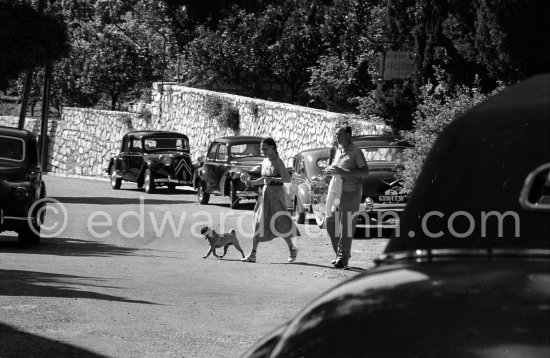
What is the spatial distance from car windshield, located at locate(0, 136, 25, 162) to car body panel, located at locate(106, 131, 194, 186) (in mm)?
16450

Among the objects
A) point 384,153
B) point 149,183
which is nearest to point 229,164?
point 149,183

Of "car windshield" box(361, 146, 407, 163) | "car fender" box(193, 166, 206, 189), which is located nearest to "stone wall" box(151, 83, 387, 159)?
"car fender" box(193, 166, 206, 189)

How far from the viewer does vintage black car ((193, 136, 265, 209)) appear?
28.1 meters

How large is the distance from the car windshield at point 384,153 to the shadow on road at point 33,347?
14.0 meters

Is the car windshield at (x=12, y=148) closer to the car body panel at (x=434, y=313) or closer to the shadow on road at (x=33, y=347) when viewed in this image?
the shadow on road at (x=33, y=347)

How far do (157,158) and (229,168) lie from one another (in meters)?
7.19

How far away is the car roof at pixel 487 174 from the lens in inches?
123

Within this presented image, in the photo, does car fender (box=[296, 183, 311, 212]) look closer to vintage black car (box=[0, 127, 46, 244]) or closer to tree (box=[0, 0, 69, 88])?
vintage black car (box=[0, 127, 46, 244])

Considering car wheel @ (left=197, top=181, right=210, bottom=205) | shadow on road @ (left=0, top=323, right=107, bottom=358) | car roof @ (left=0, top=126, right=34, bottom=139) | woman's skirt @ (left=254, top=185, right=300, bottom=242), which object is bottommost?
shadow on road @ (left=0, top=323, right=107, bottom=358)

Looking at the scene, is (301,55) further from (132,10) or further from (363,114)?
(132,10)

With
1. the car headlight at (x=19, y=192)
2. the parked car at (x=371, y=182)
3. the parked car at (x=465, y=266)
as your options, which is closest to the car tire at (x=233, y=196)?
the parked car at (x=371, y=182)

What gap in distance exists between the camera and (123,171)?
37.6 m

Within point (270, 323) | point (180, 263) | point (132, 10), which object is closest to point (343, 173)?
point (180, 263)

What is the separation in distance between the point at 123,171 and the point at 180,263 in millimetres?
22445
